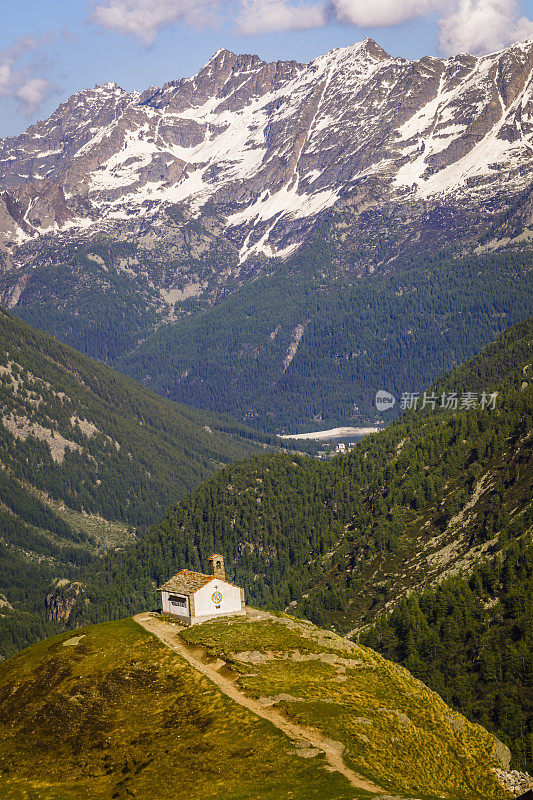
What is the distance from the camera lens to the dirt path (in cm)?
7944

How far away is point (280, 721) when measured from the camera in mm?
88625

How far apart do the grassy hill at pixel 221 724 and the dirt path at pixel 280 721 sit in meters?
0.80

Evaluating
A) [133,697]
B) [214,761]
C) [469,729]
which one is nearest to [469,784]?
[469,729]

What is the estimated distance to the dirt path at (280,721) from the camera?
7944 cm

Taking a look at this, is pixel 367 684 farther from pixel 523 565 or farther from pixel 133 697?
pixel 523 565

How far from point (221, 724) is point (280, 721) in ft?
15.3

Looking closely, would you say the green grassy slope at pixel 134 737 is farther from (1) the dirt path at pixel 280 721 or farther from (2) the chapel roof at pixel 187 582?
(2) the chapel roof at pixel 187 582

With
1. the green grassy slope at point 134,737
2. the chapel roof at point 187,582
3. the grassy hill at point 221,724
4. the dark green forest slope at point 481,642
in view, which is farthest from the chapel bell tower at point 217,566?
the dark green forest slope at point 481,642

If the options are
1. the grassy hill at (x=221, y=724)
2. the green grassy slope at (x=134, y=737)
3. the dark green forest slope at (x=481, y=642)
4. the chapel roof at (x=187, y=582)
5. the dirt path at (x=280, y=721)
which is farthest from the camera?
the dark green forest slope at (x=481, y=642)

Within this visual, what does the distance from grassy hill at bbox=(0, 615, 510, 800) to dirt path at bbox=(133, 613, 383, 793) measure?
796 millimetres

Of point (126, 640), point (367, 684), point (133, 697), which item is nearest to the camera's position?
point (133, 697)

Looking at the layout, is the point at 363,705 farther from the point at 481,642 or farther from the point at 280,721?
the point at 481,642

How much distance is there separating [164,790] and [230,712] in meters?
12.8

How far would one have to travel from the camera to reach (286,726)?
287 ft
